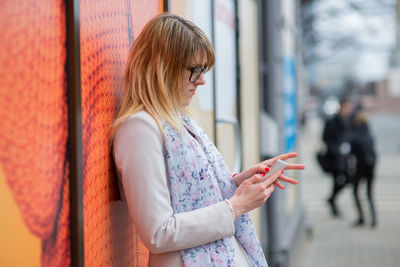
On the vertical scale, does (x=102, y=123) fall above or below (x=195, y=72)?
below

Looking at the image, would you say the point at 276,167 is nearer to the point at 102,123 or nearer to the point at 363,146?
the point at 102,123

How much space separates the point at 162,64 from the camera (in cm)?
150

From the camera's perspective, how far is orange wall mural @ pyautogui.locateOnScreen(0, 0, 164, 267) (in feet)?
3.78

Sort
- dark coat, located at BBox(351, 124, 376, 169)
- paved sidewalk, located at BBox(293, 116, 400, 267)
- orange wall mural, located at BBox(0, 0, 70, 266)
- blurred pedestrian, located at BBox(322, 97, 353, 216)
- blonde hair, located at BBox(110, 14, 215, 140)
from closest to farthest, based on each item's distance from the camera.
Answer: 1. orange wall mural, located at BBox(0, 0, 70, 266)
2. blonde hair, located at BBox(110, 14, 215, 140)
3. paved sidewalk, located at BBox(293, 116, 400, 267)
4. dark coat, located at BBox(351, 124, 376, 169)
5. blurred pedestrian, located at BBox(322, 97, 353, 216)

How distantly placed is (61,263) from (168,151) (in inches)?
14.8

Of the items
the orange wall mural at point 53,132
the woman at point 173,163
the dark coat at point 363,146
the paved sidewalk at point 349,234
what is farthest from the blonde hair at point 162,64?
the dark coat at point 363,146

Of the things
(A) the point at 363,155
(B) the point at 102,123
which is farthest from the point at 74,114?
(A) the point at 363,155

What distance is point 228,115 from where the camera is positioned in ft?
10.9

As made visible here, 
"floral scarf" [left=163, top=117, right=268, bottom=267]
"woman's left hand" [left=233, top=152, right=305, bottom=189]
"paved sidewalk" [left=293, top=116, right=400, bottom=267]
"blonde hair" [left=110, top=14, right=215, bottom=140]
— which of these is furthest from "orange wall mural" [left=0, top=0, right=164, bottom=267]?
"paved sidewalk" [left=293, top=116, right=400, bottom=267]

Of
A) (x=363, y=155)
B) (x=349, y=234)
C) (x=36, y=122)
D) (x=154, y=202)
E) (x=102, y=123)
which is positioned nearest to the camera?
(x=36, y=122)

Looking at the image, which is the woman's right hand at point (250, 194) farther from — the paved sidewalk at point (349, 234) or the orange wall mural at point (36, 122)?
the paved sidewalk at point (349, 234)

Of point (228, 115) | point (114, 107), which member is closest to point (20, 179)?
point (114, 107)

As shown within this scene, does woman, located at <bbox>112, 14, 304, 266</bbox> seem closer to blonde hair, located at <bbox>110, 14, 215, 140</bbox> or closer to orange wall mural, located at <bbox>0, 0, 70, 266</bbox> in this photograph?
blonde hair, located at <bbox>110, 14, 215, 140</bbox>

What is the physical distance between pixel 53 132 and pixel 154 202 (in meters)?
0.29
